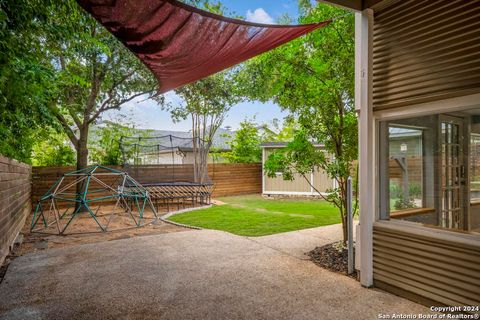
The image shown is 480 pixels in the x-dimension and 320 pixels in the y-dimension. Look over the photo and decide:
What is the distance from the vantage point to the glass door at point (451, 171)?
2680 millimetres

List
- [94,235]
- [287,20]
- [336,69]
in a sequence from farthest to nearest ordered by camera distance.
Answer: [287,20] → [94,235] → [336,69]

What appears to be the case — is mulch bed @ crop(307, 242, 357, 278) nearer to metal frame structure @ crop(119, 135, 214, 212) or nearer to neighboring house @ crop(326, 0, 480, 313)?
neighboring house @ crop(326, 0, 480, 313)

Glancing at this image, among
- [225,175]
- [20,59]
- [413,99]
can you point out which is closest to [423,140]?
[413,99]

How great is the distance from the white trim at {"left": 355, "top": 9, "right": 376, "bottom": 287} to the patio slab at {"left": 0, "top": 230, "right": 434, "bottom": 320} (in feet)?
1.07

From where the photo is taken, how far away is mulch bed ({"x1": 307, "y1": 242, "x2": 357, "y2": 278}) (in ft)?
12.0

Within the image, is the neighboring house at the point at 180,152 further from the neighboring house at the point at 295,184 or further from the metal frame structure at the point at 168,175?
the neighboring house at the point at 295,184

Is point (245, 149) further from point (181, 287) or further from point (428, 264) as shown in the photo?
point (428, 264)

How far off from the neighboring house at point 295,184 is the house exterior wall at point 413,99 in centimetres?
793

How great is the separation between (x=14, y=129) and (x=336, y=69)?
4687mm

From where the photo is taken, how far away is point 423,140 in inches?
113

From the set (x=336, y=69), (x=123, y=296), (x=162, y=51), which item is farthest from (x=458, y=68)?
(x=123, y=296)

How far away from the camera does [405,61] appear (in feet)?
9.22

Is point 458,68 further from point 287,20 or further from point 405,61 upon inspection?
point 287,20

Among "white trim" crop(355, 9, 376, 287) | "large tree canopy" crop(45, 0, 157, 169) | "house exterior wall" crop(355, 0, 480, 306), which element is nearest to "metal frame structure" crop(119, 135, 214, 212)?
"large tree canopy" crop(45, 0, 157, 169)
